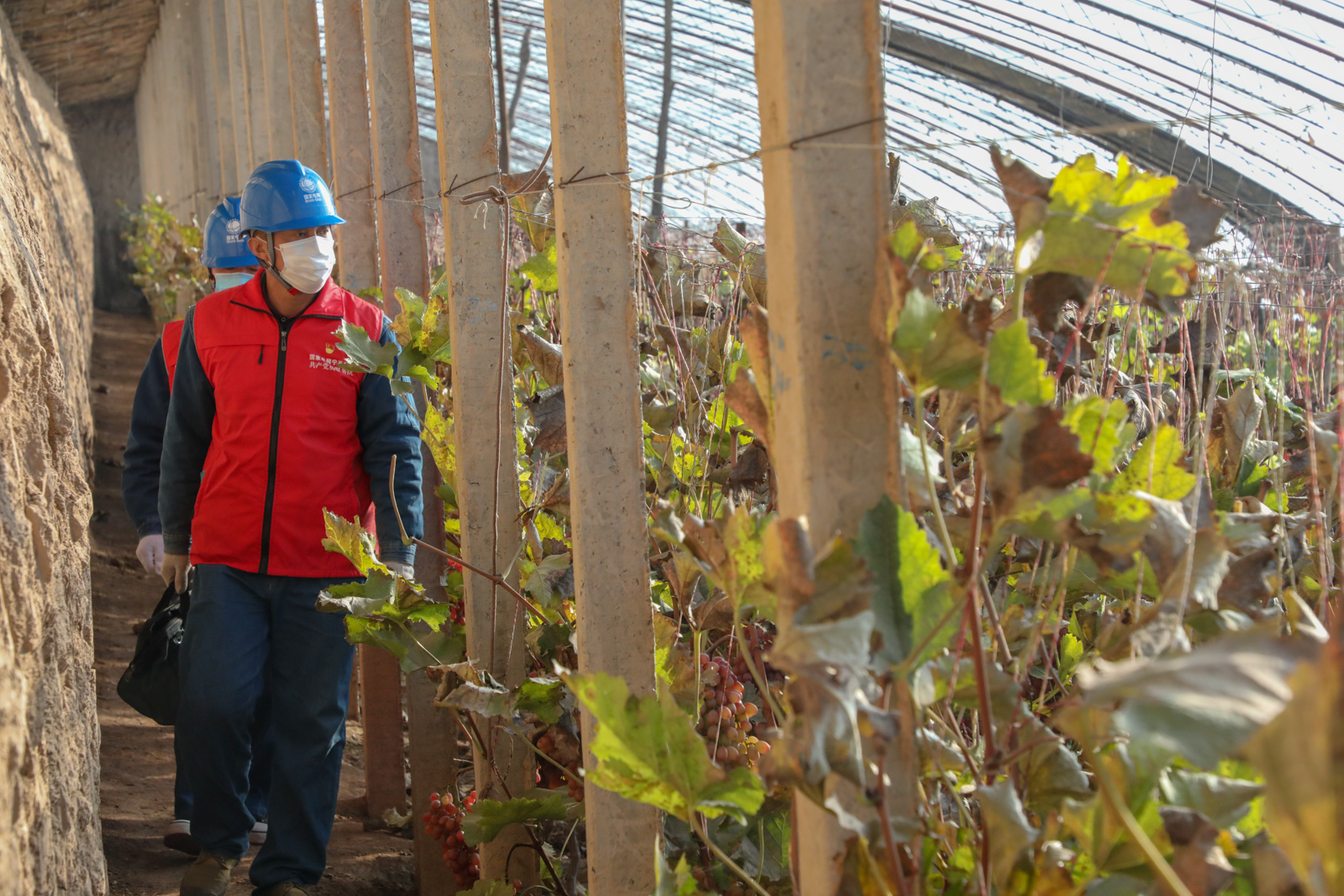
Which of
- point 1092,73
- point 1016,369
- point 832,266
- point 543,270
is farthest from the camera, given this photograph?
point 1092,73

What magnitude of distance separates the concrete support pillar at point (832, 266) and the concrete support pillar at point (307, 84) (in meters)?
3.36

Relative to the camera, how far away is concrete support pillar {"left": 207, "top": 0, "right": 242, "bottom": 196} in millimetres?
7617

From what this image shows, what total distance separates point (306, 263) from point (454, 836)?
1447 mm

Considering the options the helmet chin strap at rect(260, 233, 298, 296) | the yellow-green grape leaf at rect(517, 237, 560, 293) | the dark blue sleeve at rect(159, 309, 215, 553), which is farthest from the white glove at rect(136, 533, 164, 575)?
the yellow-green grape leaf at rect(517, 237, 560, 293)

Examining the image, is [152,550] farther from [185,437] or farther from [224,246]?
[224,246]

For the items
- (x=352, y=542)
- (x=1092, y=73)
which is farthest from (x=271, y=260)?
(x=1092, y=73)

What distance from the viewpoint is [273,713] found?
9.45 ft

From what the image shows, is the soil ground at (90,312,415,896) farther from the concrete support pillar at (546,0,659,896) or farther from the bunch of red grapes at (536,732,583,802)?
the concrete support pillar at (546,0,659,896)

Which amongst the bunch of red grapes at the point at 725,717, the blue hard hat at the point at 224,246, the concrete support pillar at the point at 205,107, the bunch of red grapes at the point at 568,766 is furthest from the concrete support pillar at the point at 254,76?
the bunch of red grapes at the point at 725,717

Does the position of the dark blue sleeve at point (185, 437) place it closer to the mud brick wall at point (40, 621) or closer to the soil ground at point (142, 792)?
the mud brick wall at point (40, 621)

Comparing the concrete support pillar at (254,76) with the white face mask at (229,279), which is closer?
the white face mask at (229,279)

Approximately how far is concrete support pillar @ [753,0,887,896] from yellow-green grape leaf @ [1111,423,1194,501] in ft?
0.90

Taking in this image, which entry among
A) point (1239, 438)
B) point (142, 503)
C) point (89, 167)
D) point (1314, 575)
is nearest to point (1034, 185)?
point (1239, 438)

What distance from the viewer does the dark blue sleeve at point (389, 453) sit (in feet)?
9.34
